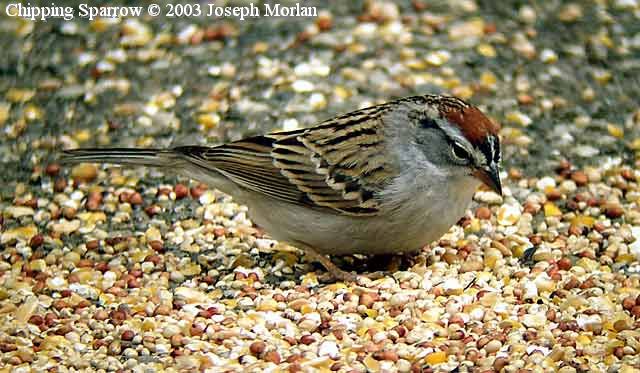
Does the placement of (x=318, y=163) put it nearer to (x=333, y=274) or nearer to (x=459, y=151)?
(x=333, y=274)

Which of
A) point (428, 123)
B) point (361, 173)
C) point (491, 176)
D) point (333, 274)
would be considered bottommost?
point (333, 274)

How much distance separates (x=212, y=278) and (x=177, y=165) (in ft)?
2.07

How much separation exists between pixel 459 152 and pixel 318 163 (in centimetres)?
71

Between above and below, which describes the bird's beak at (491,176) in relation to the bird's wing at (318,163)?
below

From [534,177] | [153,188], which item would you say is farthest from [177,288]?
[534,177]

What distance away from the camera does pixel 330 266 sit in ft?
18.1

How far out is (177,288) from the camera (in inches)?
215

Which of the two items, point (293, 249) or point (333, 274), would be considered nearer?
point (333, 274)

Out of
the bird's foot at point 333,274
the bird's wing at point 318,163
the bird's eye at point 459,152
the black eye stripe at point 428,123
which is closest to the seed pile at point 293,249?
the bird's foot at point 333,274

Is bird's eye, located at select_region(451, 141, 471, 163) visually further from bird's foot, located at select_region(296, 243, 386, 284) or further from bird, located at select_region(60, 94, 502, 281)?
bird's foot, located at select_region(296, 243, 386, 284)

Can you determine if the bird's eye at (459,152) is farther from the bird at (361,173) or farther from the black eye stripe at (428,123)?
the black eye stripe at (428,123)

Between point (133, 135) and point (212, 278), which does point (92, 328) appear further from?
point (133, 135)

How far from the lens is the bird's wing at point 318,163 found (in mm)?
5426

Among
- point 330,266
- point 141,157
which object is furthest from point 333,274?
point 141,157
